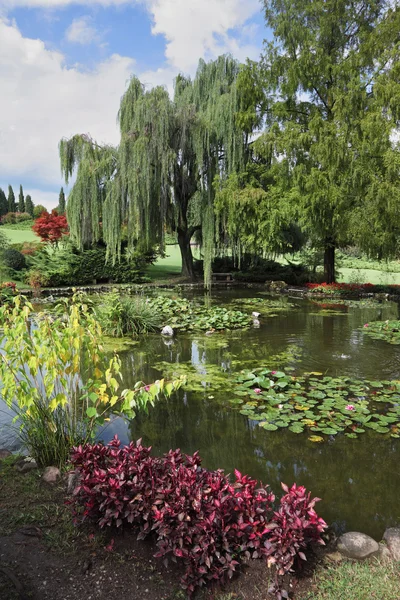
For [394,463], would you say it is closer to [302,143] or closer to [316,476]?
[316,476]

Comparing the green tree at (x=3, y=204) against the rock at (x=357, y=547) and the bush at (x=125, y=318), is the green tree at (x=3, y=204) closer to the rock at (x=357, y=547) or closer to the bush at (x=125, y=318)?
the bush at (x=125, y=318)

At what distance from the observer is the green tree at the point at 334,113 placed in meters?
10.7

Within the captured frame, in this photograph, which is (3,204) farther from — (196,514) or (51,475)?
(196,514)

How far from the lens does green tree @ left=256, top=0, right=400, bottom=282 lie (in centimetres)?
1070

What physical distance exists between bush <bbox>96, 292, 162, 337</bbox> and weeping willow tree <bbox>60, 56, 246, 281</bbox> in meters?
6.66


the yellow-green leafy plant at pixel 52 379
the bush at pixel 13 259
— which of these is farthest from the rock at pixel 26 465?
the bush at pixel 13 259

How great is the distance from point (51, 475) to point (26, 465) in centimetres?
26

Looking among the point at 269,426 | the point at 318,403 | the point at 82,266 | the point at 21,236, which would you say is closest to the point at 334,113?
the point at 82,266

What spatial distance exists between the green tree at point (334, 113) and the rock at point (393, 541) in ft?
31.3

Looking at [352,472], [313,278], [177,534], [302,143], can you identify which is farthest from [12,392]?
[313,278]

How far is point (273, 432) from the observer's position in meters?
3.53

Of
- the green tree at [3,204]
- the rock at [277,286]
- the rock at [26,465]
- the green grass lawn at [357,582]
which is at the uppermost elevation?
the green tree at [3,204]

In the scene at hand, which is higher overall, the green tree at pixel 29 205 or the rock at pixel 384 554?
the green tree at pixel 29 205

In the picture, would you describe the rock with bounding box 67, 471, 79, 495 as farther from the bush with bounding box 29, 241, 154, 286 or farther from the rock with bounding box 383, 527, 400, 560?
the bush with bounding box 29, 241, 154, 286
